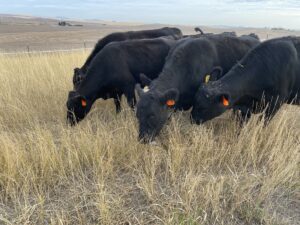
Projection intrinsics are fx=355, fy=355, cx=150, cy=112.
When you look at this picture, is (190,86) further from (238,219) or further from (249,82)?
(238,219)

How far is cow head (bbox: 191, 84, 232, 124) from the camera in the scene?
5.96 meters

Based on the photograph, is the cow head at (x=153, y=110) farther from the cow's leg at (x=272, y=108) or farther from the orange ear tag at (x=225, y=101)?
the cow's leg at (x=272, y=108)

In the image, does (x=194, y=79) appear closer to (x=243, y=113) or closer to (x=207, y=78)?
(x=207, y=78)

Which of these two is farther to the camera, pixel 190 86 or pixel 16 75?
pixel 16 75

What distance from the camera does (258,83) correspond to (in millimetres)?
6258

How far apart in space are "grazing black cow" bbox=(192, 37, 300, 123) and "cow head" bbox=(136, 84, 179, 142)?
55cm

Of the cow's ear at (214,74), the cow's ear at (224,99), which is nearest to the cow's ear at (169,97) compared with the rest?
the cow's ear at (224,99)

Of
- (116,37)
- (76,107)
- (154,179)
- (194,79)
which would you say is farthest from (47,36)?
(154,179)

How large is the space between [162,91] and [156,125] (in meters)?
0.67

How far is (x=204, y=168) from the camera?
15.5 feet

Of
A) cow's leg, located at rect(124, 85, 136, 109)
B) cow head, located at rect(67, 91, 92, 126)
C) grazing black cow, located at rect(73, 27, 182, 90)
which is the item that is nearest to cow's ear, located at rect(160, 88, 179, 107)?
cow's leg, located at rect(124, 85, 136, 109)

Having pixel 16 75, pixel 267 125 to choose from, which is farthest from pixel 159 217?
pixel 16 75

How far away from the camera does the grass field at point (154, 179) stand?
3906mm

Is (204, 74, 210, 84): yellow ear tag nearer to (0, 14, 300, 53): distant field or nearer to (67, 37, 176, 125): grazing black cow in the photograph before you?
(67, 37, 176, 125): grazing black cow
